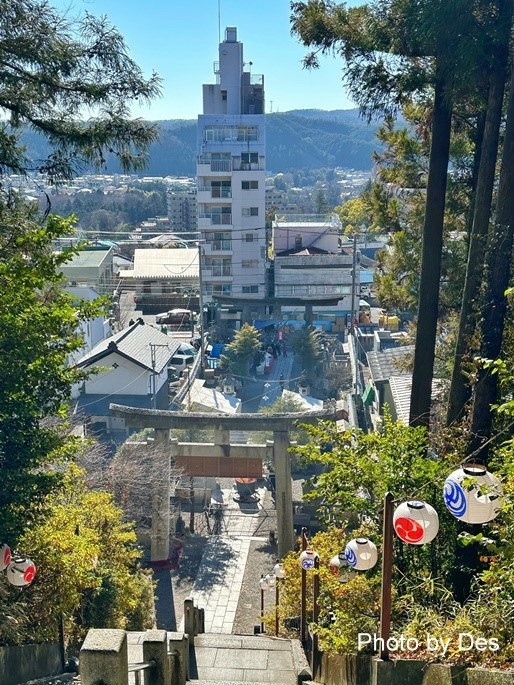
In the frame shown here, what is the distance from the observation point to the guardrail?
4504 millimetres

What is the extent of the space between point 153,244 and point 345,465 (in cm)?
5569

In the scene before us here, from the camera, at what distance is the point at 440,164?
9.34 m

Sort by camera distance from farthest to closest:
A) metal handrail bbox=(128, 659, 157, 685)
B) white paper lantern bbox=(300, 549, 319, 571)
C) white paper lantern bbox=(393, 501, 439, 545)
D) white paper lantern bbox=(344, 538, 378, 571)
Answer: white paper lantern bbox=(300, 549, 319, 571) < white paper lantern bbox=(344, 538, 378, 571) < white paper lantern bbox=(393, 501, 439, 545) < metal handrail bbox=(128, 659, 157, 685)

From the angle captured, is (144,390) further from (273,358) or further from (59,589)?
(59,589)

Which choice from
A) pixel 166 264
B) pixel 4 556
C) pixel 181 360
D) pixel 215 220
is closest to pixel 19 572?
pixel 4 556

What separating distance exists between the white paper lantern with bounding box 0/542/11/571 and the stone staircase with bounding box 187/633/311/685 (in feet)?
8.66

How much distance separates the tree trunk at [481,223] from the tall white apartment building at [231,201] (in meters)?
Answer: 32.5

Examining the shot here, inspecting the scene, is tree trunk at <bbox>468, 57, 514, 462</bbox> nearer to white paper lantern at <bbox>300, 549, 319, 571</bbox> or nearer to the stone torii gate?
white paper lantern at <bbox>300, 549, 319, 571</bbox>

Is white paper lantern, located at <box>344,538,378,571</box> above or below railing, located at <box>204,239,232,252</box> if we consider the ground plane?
above

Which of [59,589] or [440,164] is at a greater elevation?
[440,164]

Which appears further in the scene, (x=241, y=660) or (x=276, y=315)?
(x=276, y=315)

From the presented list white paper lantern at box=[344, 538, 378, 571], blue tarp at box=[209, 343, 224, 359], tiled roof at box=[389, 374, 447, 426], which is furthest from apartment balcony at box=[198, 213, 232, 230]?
white paper lantern at box=[344, 538, 378, 571]

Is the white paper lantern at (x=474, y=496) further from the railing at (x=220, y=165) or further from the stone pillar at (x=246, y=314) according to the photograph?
the railing at (x=220, y=165)

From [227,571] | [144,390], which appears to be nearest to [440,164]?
[227,571]
